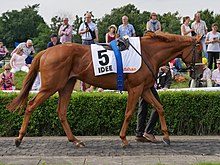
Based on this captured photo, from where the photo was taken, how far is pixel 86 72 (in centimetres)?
853

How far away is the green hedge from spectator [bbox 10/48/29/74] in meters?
5.61

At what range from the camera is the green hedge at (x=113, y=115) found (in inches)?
395

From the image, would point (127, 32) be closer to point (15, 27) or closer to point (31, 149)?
point (31, 149)

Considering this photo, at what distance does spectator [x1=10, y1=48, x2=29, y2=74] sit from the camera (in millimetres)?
15510

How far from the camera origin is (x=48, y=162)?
716 cm

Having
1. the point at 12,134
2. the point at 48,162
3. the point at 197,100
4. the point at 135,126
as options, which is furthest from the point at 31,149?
the point at 197,100

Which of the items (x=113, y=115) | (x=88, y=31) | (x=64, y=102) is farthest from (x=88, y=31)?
(x=64, y=102)

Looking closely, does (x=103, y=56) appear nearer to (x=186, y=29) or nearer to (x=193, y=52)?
(x=193, y=52)

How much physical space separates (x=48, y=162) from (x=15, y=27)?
37.8 meters

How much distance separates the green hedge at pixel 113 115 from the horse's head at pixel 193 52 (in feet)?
4.64

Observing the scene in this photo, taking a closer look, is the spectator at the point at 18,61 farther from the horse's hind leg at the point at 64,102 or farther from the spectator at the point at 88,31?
the horse's hind leg at the point at 64,102

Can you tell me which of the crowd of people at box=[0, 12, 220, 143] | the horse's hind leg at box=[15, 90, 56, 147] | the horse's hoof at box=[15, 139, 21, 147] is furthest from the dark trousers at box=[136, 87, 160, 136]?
the crowd of people at box=[0, 12, 220, 143]

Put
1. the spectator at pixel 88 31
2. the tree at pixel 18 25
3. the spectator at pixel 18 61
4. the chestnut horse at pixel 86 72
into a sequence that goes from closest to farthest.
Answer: the chestnut horse at pixel 86 72 → the spectator at pixel 88 31 → the spectator at pixel 18 61 → the tree at pixel 18 25

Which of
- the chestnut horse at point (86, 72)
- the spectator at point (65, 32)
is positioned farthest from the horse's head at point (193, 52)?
the spectator at point (65, 32)
